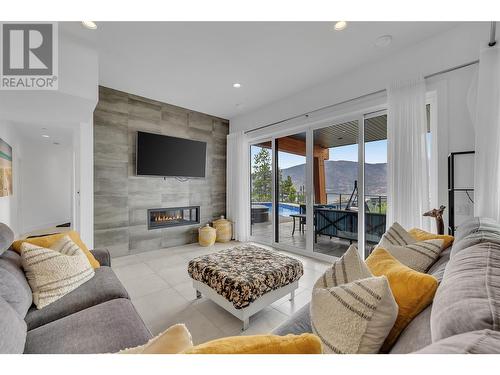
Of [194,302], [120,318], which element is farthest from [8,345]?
[194,302]

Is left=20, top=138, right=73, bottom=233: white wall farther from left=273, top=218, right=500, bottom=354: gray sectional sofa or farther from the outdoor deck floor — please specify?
left=273, top=218, right=500, bottom=354: gray sectional sofa

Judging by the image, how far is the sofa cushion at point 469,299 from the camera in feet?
1.69

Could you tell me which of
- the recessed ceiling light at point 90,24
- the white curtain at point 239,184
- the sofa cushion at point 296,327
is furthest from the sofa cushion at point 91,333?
the white curtain at point 239,184

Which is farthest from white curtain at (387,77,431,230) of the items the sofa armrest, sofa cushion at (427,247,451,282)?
the sofa armrest

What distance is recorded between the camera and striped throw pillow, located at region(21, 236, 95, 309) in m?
1.40

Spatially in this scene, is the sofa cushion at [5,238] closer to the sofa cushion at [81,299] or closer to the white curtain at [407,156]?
the sofa cushion at [81,299]

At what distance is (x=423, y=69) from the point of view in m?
2.44

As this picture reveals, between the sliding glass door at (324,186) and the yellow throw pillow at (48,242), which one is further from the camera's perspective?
the sliding glass door at (324,186)

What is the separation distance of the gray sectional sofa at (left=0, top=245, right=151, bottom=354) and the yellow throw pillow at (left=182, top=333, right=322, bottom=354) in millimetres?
806

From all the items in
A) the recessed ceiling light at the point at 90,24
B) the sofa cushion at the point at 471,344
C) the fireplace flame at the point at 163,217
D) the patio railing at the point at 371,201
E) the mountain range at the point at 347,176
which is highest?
the recessed ceiling light at the point at 90,24

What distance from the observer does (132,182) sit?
3844 mm

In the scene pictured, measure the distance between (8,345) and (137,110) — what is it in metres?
3.76

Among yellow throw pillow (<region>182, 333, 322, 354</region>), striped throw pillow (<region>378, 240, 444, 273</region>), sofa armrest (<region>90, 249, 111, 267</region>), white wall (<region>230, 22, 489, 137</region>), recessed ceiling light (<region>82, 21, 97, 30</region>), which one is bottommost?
sofa armrest (<region>90, 249, 111, 267</region>)
